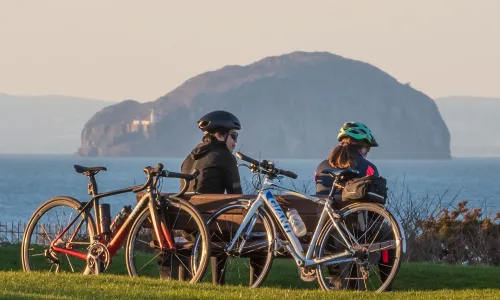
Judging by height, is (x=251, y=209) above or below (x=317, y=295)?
above

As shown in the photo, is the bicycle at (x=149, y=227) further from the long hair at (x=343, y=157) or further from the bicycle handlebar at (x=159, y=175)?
the long hair at (x=343, y=157)

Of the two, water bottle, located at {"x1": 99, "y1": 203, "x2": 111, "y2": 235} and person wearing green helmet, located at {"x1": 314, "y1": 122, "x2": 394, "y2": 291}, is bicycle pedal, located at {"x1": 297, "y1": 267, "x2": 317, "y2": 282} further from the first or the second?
water bottle, located at {"x1": 99, "y1": 203, "x2": 111, "y2": 235}

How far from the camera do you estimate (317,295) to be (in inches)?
374

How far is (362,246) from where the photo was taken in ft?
32.2

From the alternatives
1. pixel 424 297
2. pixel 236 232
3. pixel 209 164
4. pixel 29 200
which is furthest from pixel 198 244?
pixel 29 200

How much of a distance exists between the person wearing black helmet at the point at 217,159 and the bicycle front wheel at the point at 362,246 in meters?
1.42

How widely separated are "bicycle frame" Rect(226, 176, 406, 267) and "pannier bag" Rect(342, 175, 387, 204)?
0.59ft

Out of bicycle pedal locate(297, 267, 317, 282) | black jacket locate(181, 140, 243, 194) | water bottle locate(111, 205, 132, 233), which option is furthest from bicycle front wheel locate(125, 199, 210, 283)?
bicycle pedal locate(297, 267, 317, 282)

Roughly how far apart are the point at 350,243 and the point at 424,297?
75 cm

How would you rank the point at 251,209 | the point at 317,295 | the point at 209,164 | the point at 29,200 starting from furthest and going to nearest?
the point at 29,200 → the point at 209,164 → the point at 251,209 → the point at 317,295

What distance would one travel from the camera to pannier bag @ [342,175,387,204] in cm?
986

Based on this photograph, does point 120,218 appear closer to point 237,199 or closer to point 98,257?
point 98,257

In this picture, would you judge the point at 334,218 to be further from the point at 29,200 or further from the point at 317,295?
the point at 29,200

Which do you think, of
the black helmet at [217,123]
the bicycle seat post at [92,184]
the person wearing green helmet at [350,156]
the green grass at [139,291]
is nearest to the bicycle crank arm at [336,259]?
the green grass at [139,291]
